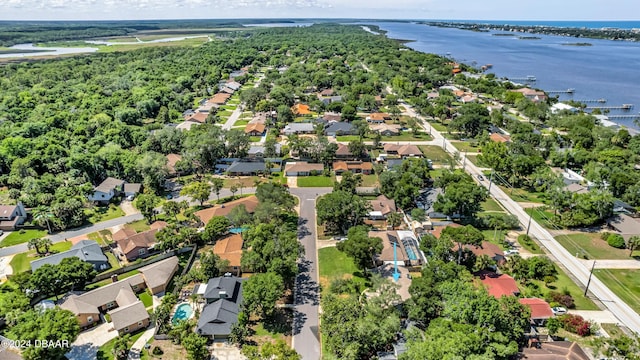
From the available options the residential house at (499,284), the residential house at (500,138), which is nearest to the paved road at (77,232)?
the residential house at (499,284)

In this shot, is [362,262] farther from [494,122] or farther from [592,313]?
[494,122]

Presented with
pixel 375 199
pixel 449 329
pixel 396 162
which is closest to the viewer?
pixel 449 329

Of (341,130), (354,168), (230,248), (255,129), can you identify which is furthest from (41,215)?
(341,130)

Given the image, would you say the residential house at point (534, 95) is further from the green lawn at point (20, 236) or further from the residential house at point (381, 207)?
the green lawn at point (20, 236)

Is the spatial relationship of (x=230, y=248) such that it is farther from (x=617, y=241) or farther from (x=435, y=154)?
(x=435, y=154)

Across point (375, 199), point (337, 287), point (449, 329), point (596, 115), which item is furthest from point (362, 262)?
point (596, 115)

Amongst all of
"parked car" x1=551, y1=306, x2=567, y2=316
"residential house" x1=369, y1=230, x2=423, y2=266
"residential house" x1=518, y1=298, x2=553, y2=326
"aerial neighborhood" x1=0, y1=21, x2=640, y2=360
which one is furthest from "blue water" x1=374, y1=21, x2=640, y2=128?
"residential house" x1=518, y1=298, x2=553, y2=326
